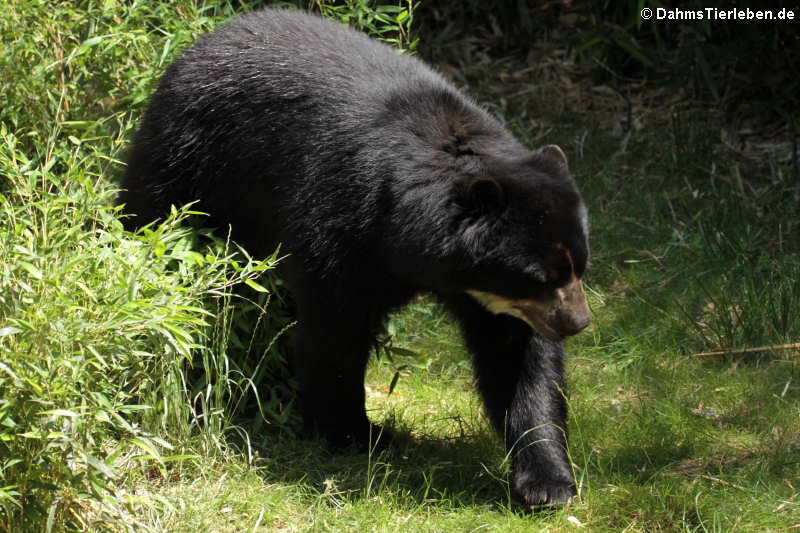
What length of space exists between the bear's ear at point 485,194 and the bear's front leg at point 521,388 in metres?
0.52

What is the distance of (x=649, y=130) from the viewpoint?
7855 mm

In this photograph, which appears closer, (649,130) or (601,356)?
(601,356)

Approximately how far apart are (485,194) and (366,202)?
1.78 feet

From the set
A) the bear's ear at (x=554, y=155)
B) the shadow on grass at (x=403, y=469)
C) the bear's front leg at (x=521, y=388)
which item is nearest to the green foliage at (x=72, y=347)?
the shadow on grass at (x=403, y=469)

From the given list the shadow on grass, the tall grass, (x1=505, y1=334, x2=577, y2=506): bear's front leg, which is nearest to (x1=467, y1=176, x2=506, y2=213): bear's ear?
(x1=505, y1=334, x2=577, y2=506): bear's front leg

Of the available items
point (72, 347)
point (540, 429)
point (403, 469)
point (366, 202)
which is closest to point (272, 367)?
point (403, 469)

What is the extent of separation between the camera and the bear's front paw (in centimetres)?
412

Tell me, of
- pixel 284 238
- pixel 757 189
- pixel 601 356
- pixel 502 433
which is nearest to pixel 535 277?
pixel 502 433

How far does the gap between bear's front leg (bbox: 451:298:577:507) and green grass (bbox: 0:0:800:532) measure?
0.14 m

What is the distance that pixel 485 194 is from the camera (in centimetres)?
396

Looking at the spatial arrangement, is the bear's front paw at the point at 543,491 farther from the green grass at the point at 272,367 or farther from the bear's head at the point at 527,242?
the bear's head at the point at 527,242

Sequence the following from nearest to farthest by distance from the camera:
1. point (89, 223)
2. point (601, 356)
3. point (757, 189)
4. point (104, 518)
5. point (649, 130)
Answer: point (104, 518), point (89, 223), point (601, 356), point (757, 189), point (649, 130)

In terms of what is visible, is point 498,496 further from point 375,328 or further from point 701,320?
point 701,320

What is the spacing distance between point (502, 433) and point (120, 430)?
1.58 meters
